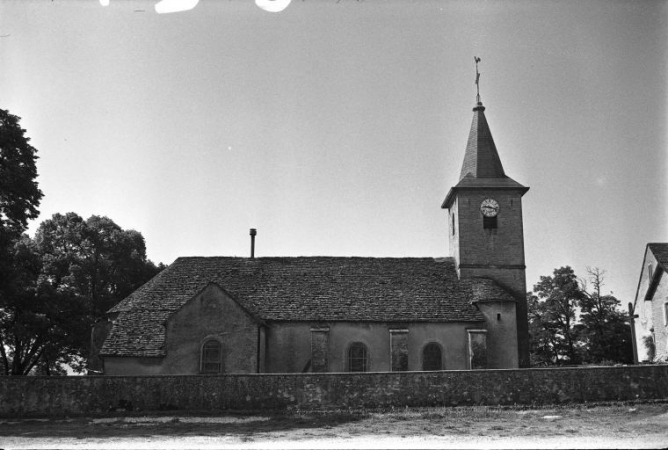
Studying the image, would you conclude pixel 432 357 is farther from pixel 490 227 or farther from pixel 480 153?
pixel 480 153

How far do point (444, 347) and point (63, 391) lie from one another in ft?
65.1

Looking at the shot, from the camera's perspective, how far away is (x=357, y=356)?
36250mm

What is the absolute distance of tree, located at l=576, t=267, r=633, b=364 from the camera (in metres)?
57.9

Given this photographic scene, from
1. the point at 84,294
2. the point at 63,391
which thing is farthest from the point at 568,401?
the point at 84,294

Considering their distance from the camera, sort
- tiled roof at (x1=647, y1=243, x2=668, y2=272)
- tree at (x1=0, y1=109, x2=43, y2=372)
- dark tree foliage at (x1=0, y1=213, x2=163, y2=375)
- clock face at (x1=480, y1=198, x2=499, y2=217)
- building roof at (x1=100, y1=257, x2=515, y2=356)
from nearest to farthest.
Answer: tree at (x1=0, y1=109, x2=43, y2=372) < building roof at (x1=100, y1=257, x2=515, y2=356) < dark tree foliage at (x1=0, y1=213, x2=163, y2=375) < clock face at (x1=480, y1=198, x2=499, y2=217) < tiled roof at (x1=647, y1=243, x2=668, y2=272)

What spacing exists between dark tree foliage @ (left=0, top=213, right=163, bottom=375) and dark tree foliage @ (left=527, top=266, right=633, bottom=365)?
3534 cm

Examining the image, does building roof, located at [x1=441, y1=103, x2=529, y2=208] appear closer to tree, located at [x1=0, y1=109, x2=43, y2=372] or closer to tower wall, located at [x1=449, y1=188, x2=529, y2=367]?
tower wall, located at [x1=449, y1=188, x2=529, y2=367]

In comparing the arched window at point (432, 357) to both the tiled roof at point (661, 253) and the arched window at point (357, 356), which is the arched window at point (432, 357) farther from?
the tiled roof at point (661, 253)

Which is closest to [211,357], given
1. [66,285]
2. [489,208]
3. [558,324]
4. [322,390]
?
[322,390]

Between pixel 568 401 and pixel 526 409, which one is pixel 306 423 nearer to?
pixel 526 409

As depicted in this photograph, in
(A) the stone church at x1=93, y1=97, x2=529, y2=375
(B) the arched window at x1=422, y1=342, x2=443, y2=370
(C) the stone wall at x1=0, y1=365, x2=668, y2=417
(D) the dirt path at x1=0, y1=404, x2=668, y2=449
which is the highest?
(A) the stone church at x1=93, y1=97, x2=529, y2=375

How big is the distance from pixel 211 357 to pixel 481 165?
824 inches

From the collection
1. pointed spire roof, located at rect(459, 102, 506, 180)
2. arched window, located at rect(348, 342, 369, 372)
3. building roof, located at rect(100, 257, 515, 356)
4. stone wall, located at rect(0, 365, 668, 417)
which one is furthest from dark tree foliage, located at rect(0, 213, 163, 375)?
pointed spire roof, located at rect(459, 102, 506, 180)

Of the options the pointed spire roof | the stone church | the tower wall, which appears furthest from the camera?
the pointed spire roof
